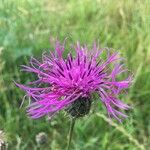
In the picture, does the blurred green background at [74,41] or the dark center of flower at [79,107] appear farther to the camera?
the blurred green background at [74,41]

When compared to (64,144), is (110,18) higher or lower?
higher

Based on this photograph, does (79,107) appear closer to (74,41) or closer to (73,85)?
(73,85)

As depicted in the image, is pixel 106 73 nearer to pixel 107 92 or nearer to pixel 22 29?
pixel 107 92

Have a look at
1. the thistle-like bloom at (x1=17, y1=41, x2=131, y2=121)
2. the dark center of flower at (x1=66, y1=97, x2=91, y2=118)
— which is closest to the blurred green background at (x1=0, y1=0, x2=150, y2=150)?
the thistle-like bloom at (x1=17, y1=41, x2=131, y2=121)

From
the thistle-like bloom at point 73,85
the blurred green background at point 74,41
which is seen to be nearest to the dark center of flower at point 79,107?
the thistle-like bloom at point 73,85

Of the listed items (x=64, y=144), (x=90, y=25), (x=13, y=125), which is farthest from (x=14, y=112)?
(x=90, y=25)

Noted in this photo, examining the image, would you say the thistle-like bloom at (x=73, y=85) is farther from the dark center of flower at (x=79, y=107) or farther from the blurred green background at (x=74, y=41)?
the blurred green background at (x=74, y=41)
